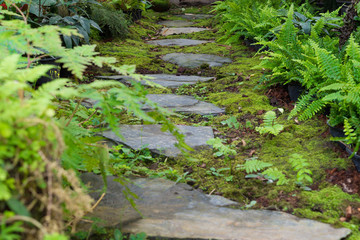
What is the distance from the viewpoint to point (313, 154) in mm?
2684

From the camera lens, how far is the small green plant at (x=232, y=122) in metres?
3.30

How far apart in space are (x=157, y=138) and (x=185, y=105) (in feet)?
3.00

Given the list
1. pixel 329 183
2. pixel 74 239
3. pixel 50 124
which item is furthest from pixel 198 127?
pixel 50 124

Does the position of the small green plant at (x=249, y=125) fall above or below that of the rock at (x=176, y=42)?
above

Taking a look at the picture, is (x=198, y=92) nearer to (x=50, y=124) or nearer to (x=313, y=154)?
(x=313, y=154)

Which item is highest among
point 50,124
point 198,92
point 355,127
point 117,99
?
point 50,124

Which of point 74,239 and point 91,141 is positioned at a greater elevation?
point 91,141

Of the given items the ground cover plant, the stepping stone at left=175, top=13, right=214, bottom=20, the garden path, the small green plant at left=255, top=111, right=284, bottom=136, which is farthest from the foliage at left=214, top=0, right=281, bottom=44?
the stepping stone at left=175, top=13, right=214, bottom=20

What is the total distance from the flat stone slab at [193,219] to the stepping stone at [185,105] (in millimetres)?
1601

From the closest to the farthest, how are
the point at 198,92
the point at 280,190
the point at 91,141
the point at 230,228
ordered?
the point at 230,228, the point at 91,141, the point at 280,190, the point at 198,92

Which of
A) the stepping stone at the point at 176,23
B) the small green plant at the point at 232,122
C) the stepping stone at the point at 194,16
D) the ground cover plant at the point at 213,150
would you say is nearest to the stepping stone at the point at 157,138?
the ground cover plant at the point at 213,150

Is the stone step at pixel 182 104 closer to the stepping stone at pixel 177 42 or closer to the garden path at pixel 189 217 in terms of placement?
the garden path at pixel 189 217

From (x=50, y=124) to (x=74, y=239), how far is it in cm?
83

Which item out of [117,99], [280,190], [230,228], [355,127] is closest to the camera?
[117,99]
